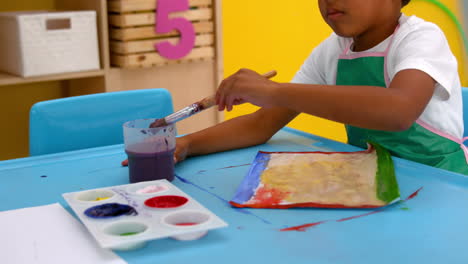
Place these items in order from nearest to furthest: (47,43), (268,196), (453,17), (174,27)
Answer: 1. (268,196)
2. (47,43)
3. (174,27)
4. (453,17)

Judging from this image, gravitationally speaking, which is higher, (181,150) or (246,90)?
(246,90)

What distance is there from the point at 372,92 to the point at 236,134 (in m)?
→ 0.36

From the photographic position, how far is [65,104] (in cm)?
139

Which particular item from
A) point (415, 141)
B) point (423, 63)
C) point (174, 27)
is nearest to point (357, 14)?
point (423, 63)

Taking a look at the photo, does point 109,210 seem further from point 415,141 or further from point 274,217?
point 415,141

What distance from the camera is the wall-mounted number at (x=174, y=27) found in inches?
88.9

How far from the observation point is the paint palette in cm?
75

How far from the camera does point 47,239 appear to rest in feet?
2.58

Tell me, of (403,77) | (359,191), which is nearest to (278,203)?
(359,191)

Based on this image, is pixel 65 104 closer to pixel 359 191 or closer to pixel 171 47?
pixel 359 191

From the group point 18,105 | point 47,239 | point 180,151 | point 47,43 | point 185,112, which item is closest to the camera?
point 47,239

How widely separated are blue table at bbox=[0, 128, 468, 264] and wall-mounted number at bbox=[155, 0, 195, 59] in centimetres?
114

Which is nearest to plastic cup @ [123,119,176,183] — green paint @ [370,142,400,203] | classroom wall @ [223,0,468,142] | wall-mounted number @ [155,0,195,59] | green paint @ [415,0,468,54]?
green paint @ [370,142,400,203]

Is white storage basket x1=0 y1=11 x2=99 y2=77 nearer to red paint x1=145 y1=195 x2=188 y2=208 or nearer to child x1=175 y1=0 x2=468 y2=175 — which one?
child x1=175 y1=0 x2=468 y2=175
